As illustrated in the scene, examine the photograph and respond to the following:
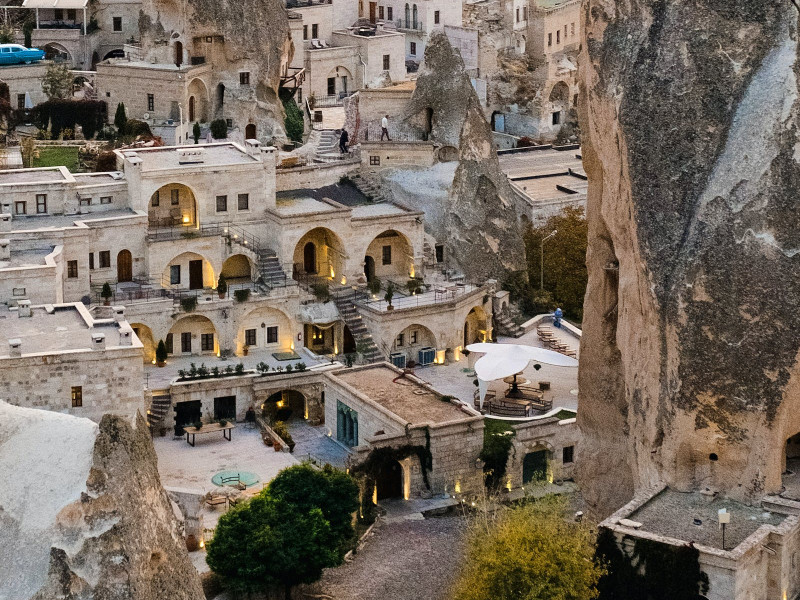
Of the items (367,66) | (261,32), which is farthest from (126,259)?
(367,66)

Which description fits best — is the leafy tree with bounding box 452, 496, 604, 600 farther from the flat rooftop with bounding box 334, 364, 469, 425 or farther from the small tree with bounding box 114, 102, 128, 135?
the small tree with bounding box 114, 102, 128, 135

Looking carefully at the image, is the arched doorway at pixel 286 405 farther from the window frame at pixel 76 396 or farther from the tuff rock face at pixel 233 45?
the tuff rock face at pixel 233 45

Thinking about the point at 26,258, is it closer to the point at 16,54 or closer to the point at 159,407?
the point at 159,407

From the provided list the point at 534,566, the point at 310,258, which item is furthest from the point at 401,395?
the point at 534,566

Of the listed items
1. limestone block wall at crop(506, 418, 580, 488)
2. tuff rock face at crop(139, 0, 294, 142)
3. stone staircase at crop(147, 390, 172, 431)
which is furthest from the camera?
tuff rock face at crop(139, 0, 294, 142)

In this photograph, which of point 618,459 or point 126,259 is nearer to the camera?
point 618,459

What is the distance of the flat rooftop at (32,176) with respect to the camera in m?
93.8

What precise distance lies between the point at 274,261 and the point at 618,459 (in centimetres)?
2838

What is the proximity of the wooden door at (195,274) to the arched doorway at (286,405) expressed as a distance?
7.76 meters

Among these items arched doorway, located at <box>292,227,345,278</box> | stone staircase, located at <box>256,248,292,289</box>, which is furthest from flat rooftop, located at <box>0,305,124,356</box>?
arched doorway, located at <box>292,227,345,278</box>

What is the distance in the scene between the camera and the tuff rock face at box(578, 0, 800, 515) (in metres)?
62.9

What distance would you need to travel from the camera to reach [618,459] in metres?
71.9

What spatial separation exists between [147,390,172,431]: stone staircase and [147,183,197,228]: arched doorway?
1124 centimetres

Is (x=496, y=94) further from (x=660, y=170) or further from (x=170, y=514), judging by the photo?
(x=170, y=514)
